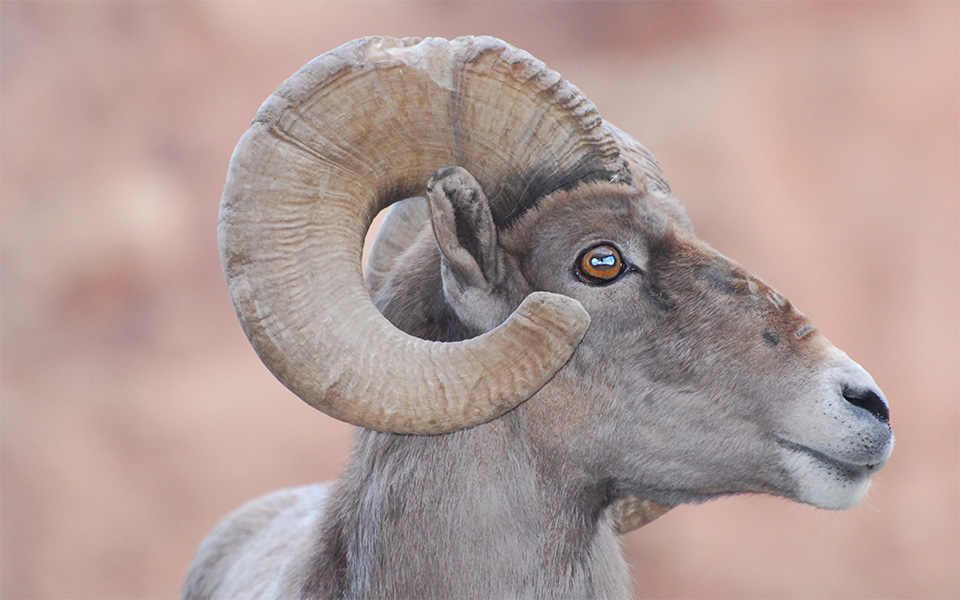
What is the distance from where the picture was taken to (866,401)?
7.06ft

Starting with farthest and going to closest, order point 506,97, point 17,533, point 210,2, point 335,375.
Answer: point 210,2, point 17,533, point 506,97, point 335,375

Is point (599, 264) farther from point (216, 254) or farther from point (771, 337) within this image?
point (216, 254)

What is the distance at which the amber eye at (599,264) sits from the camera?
233 centimetres

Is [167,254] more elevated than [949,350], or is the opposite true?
[167,254]

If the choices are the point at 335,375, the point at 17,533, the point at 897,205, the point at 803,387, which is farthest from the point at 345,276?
the point at 897,205

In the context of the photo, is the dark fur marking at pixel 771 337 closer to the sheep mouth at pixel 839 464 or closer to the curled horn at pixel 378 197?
the sheep mouth at pixel 839 464

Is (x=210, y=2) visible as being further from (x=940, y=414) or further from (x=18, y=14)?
(x=940, y=414)

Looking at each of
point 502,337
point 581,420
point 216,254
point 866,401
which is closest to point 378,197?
point 502,337

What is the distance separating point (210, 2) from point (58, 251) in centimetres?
269

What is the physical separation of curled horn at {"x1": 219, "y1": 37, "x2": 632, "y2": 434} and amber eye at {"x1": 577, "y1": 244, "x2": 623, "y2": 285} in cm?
22

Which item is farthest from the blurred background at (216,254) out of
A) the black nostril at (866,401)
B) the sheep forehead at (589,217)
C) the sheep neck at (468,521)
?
the black nostril at (866,401)

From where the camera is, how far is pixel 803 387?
2.19m

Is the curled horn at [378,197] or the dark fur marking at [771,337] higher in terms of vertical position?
the curled horn at [378,197]

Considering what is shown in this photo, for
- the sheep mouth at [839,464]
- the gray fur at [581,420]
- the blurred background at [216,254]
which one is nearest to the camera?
the sheep mouth at [839,464]
